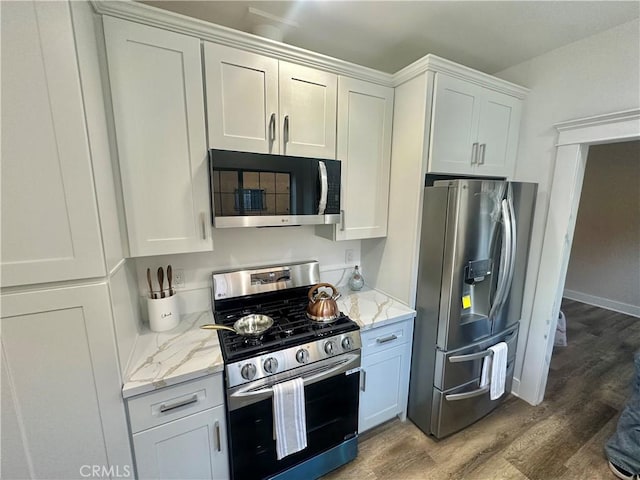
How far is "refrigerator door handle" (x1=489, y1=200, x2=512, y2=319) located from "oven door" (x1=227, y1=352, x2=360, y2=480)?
104cm

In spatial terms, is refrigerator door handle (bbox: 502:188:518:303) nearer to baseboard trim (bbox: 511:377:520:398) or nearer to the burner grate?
baseboard trim (bbox: 511:377:520:398)

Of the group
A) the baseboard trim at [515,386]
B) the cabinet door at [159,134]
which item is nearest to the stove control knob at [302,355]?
the cabinet door at [159,134]

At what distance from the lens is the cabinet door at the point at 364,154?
5.66 feet

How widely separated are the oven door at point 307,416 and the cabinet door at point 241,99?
125cm

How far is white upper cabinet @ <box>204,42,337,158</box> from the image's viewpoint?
1368mm

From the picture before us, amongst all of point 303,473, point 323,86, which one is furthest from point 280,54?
point 303,473

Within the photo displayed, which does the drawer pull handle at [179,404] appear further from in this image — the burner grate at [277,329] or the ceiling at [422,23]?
the ceiling at [422,23]

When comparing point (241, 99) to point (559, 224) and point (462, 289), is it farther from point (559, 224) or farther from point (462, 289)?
point (559, 224)

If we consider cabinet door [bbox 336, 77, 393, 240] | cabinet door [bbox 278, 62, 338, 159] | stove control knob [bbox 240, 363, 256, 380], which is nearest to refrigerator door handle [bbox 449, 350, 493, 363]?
cabinet door [bbox 336, 77, 393, 240]

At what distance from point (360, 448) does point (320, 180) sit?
180cm

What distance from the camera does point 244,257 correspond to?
75.2 inches

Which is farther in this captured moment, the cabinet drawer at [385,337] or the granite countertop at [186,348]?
the cabinet drawer at [385,337]

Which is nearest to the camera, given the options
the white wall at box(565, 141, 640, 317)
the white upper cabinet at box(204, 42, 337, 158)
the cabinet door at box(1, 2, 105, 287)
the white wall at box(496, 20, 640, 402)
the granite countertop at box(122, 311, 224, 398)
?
the cabinet door at box(1, 2, 105, 287)

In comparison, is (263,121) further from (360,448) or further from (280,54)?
(360,448)
